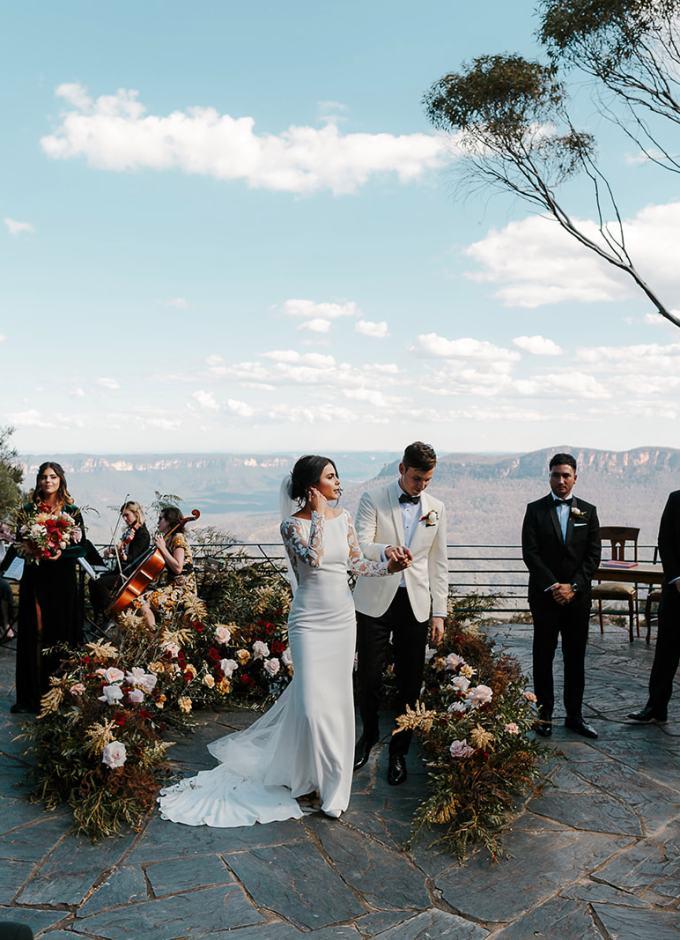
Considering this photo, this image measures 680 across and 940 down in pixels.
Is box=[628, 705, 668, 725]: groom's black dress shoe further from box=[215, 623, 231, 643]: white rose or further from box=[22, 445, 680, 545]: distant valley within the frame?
box=[22, 445, 680, 545]: distant valley

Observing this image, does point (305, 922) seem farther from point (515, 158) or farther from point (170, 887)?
point (515, 158)

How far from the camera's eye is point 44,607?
7133mm

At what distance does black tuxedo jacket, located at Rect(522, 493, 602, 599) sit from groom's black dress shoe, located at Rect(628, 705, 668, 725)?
4.25 ft

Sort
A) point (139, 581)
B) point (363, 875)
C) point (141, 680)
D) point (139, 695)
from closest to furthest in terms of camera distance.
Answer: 1. point (363, 875)
2. point (139, 695)
3. point (141, 680)
4. point (139, 581)

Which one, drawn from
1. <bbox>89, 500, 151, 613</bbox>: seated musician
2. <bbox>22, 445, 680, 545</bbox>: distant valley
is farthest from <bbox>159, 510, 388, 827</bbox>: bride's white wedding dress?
<bbox>22, 445, 680, 545</bbox>: distant valley

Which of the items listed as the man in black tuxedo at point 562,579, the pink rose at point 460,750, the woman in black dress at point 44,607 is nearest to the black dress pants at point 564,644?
the man in black tuxedo at point 562,579

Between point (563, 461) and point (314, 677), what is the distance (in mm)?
2817

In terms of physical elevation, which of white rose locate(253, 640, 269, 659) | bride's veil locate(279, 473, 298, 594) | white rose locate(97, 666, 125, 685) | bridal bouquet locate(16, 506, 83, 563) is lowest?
white rose locate(253, 640, 269, 659)

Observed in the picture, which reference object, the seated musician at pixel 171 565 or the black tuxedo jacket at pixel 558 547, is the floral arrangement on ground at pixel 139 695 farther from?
the black tuxedo jacket at pixel 558 547

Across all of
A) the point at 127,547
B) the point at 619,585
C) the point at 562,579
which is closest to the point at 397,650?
the point at 562,579

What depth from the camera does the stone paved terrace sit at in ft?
12.7

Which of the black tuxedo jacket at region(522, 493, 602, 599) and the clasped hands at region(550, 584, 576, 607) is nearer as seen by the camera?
the clasped hands at region(550, 584, 576, 607)

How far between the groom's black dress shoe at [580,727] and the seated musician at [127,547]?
528cm

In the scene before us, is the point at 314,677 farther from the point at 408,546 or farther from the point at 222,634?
the point at 222,634
